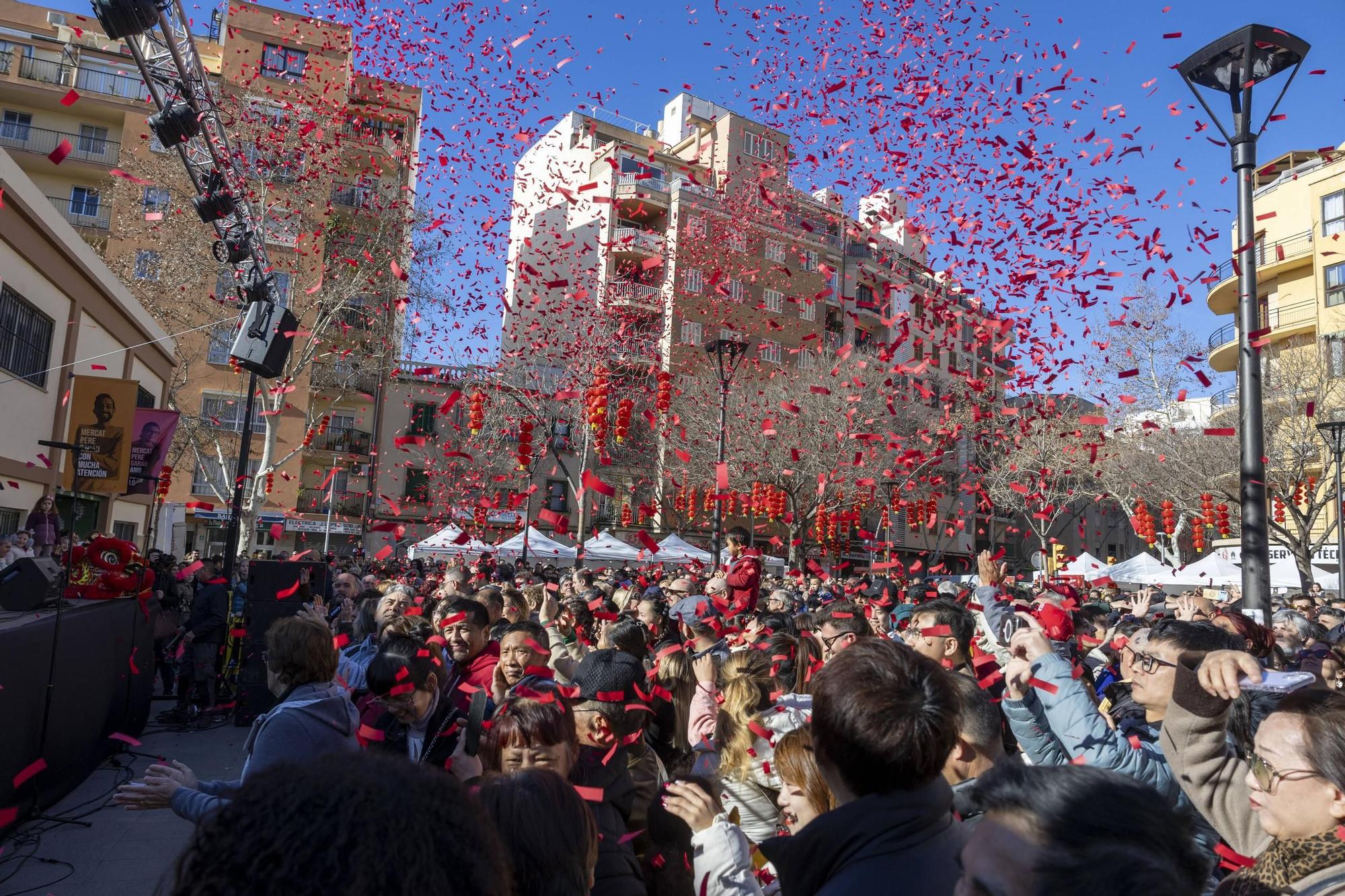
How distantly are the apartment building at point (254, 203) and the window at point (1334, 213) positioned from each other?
29.9 meters

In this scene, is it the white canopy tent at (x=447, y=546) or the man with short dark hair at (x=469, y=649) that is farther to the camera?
the white canopy tent at (x=447, y=546)

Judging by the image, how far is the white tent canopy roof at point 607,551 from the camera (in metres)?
23.3

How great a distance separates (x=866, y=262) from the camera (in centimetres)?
4928

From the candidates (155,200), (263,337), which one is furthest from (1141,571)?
(155,200)

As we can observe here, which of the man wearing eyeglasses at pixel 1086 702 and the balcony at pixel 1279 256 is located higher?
the balcony at pixel 1279 256

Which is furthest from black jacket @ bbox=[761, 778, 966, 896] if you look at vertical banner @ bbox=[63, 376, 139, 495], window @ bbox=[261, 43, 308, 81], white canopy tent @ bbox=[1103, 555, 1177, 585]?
window @ bbox=[261, 43, 308, 81]

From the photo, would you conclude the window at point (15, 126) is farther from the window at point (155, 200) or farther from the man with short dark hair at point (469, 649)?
the man with short dark hair at point (469, 649)

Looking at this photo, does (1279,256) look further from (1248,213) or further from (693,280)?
(1248,213)

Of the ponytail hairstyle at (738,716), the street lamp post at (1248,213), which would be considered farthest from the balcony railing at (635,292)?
the ponytail hairstyle at (738,716)

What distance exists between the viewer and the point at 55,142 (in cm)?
3253

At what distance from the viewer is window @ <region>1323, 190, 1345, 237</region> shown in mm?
31516

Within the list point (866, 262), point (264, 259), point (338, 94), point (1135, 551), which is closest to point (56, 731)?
point (264, 259)

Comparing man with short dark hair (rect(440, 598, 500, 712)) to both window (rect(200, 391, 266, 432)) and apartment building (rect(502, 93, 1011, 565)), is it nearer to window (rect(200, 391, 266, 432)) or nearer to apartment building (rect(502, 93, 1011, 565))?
apartment building (rect(502, 93, 1011, 565))

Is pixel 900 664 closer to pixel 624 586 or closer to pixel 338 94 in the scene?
pixel 624 586
